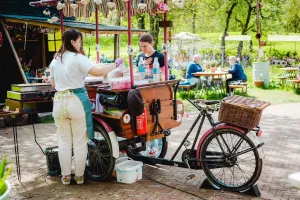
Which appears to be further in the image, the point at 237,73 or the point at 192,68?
the point at 192,68

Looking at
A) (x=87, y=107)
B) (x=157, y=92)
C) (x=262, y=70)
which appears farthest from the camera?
(x=262, y=70)

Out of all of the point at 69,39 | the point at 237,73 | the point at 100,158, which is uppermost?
the point at 69,39

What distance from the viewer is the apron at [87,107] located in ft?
17.7

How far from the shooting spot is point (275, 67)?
25.0m

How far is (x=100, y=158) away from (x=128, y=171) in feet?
1.54

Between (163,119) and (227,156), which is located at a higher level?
(163,119)

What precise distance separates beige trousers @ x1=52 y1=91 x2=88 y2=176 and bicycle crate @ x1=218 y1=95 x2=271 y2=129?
184cm

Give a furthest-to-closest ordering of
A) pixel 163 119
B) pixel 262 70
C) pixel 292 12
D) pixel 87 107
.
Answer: pixel 292 12
pixel 262 70
pixel 163 119
pixel 87 107

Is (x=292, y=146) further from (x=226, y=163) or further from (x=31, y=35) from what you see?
(x=31, y=35)

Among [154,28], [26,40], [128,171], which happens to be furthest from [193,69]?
[154,28]

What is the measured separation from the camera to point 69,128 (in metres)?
5.51

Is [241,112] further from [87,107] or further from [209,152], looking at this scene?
[87,107]

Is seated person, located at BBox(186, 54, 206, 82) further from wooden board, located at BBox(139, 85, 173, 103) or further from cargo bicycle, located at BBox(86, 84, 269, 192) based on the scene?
wooden board, located at BBox(139, 85, 173, 103)

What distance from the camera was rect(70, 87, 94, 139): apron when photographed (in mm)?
5383
